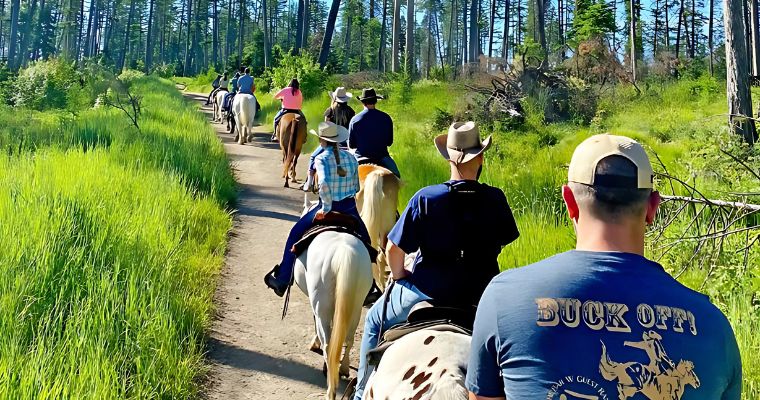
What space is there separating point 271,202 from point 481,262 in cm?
806

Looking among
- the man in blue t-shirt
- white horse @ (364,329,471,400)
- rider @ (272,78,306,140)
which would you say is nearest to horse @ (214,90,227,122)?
rider @ (272,78,306,140)

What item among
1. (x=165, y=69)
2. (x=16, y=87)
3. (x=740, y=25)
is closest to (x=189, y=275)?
(x=740, y=25)

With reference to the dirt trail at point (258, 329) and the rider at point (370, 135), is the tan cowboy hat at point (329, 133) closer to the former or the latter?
the rider at point (370, 135)

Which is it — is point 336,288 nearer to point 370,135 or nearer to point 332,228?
point 332,228

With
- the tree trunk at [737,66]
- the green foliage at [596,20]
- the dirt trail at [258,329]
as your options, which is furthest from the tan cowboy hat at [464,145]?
the green foliage at [596,20]

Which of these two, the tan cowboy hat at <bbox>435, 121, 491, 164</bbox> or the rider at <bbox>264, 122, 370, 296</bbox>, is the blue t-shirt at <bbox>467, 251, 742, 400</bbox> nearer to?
the tan cowboy hat at <bbox>435, 121, 491, 164</bbox>

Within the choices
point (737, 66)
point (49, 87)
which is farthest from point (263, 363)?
point (49, 87)

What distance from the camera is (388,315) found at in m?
3.69

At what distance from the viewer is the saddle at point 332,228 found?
17.1 ft

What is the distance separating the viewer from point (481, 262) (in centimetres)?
354

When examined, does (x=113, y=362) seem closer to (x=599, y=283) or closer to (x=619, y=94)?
(x=599, y=283)

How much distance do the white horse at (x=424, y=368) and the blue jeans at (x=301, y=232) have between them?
2.48 meters

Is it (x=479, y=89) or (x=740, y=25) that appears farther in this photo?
(x=479, y=89)

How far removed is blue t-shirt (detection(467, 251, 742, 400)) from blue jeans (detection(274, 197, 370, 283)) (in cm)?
371
